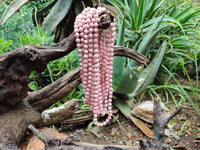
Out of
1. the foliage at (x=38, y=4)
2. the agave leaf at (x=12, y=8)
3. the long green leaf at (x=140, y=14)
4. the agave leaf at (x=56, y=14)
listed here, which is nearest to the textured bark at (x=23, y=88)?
the agave leaf at (x=12, y=8)

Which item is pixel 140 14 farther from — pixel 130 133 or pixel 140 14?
pixel 130 133

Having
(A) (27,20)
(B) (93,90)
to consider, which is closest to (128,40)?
(A) (27,20)

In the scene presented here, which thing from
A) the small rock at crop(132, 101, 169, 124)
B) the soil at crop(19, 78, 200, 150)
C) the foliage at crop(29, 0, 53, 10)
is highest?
the foliage at crop(29, 0, 53, 10)

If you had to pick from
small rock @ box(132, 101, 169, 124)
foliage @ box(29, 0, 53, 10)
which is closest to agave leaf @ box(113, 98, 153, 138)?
small rock @ box(132, 101, 169, 124)

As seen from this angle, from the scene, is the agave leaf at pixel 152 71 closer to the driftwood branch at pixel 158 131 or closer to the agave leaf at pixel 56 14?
the driftwood branch at pixel 158 131

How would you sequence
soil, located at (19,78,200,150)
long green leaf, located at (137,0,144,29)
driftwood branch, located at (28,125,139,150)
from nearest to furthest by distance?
driftwood branch, located at (28,125,139,150), soil, located at (19,78,200,150), long green leaf, located at (137,0,144,29)

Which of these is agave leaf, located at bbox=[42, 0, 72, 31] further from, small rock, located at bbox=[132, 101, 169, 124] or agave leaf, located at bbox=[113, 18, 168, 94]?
small rock, located at bbox=[132, 101, 169, 124]
